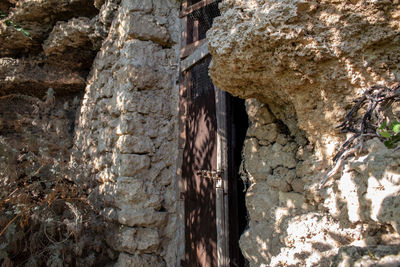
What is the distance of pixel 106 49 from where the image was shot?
4172mm

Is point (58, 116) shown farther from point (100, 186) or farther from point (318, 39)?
point (318, 39)

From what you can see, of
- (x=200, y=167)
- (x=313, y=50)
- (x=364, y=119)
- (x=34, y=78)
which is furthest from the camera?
(x=34, y=78)

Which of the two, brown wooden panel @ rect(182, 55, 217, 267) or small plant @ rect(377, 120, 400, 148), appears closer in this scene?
small plant @ rect(377, 120, 400, 148)

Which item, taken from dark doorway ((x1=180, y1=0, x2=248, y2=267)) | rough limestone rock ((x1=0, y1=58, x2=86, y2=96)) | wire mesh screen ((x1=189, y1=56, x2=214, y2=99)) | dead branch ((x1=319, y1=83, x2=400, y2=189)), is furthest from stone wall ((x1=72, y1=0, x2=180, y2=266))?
dead branch ((x1=319, y1=83, x2=400, y2=189))

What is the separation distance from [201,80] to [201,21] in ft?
2.54

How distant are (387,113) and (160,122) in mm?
2507

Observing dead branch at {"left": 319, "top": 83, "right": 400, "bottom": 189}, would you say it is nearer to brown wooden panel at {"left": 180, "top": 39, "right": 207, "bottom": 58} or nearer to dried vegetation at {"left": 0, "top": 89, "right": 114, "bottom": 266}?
brown wooden panel at {"left": 180, "top": 39, "right": 207, "bottom": 58}

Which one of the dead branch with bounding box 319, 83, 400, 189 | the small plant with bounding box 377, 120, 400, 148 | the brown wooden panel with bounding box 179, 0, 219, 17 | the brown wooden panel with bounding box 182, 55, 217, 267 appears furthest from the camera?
the brown wooden panel with bounding box 179, 0, 219, 17

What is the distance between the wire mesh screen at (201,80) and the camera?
10.7 feet

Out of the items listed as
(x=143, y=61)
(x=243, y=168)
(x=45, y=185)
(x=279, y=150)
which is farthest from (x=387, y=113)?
(x=45, y=185)

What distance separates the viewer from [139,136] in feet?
11.3

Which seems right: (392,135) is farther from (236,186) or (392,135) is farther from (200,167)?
(200,167)

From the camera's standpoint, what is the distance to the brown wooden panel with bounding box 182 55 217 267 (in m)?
2.96

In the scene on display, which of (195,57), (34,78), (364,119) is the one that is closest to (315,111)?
(364,119)
